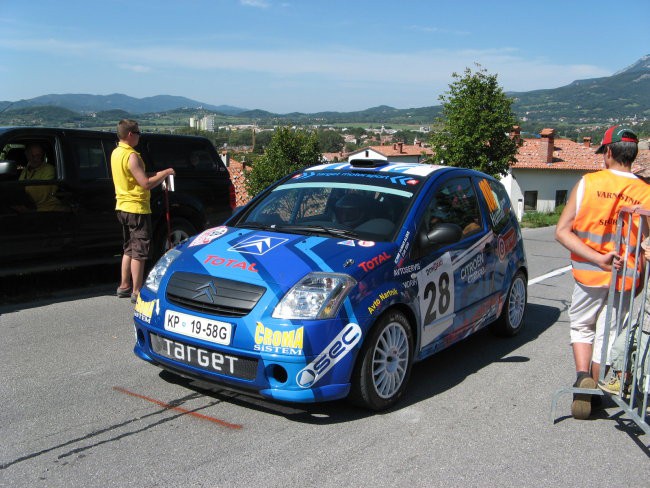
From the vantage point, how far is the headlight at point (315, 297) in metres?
3.86

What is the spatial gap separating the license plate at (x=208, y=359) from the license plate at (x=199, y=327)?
8 cm

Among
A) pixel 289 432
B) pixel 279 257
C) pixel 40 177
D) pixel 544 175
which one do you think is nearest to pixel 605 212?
pixel 279 257

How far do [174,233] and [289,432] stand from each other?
530 centimetres

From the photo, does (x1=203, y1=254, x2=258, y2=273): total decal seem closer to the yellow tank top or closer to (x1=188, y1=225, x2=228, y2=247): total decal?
(x1=188, y1=225, x2=228, y2=247): total decal

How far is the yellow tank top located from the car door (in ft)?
11.6

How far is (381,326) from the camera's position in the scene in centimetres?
413

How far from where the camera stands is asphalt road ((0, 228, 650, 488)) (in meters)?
3.39

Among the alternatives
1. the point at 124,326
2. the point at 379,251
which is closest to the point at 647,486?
the point at 379,251

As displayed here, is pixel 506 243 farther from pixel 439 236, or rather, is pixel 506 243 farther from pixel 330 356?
pixel 330 356

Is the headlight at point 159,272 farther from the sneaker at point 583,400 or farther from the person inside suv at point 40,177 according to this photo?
the person inside suv at point 40,177

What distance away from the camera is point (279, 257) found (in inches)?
167

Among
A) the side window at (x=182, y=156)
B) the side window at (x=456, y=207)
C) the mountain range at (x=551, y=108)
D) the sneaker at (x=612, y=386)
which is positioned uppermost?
the mountain range at (x=551, y=108)

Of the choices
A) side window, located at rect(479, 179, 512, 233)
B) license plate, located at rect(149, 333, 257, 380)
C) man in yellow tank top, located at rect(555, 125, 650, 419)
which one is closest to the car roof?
side window, located at rect(479, 179, 512, 233)

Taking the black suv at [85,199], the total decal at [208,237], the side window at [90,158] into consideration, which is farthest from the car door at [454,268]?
the side window at [90,158]
